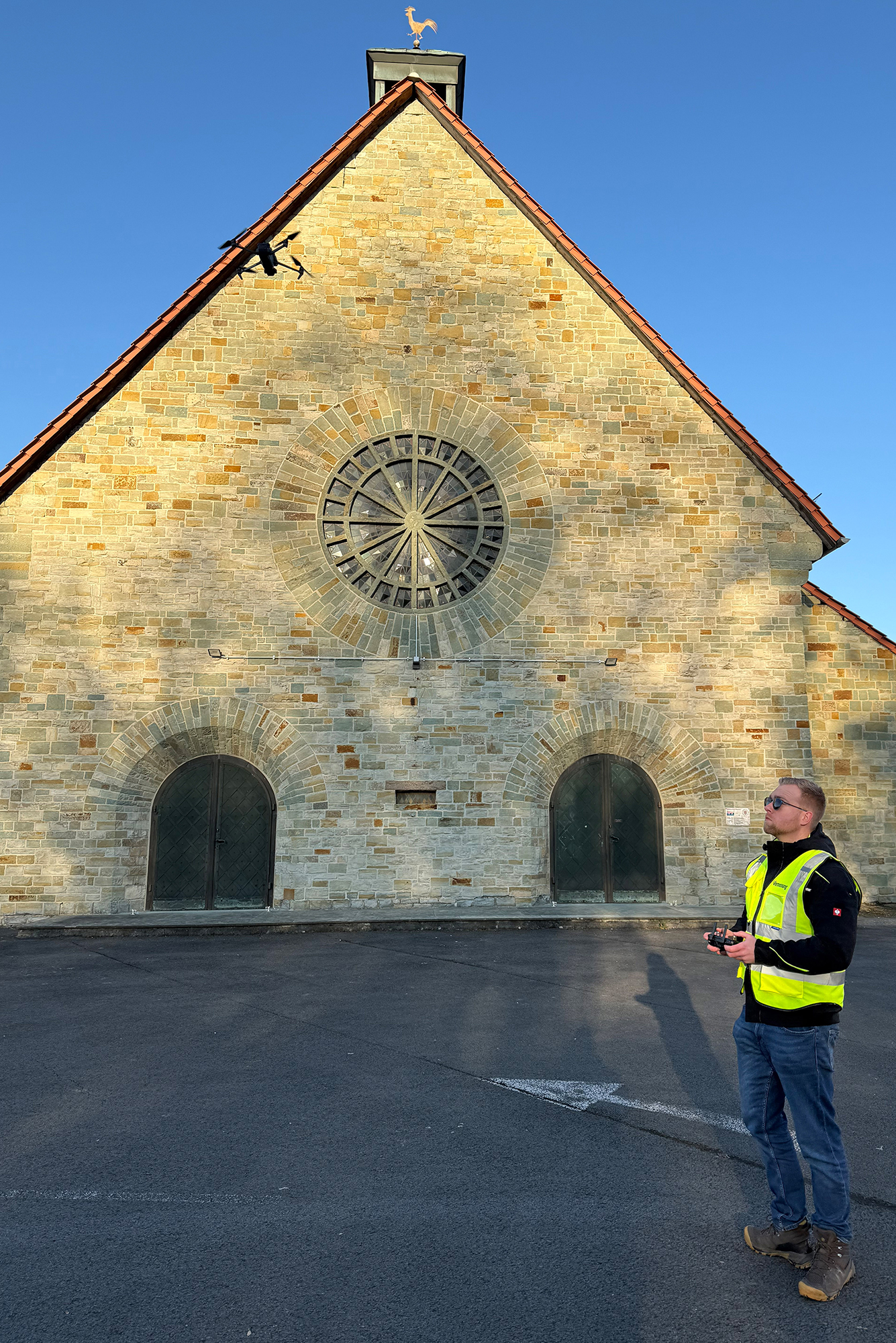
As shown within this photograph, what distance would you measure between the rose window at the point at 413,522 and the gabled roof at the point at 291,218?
10.8ft

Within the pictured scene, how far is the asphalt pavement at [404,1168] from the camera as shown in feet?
9.45

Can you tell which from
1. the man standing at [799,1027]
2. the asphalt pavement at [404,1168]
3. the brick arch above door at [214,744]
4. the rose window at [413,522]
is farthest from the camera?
the rose window at [413,522]

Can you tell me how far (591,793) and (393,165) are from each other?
10190 millimetres

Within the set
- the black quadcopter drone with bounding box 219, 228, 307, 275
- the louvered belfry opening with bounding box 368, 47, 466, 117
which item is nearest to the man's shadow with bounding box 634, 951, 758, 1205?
the black quadcopter drone with bounding box 219, 228, 307, 275

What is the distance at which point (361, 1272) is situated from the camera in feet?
10.1

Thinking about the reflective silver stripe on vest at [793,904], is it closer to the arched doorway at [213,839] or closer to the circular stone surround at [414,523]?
the circular stone surround at [414,523]

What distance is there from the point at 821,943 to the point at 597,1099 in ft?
7.79

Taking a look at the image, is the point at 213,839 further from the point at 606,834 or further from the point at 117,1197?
the point at 117,1197

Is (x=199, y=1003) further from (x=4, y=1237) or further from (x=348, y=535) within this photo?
(x=348, y=535)

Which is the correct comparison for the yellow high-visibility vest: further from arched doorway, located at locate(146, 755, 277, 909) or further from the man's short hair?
arched doorway, located at locate(146, 755, 277, 909)

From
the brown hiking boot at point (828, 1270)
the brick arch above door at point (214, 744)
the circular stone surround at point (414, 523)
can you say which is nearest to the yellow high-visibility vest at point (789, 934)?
the brown hiking boot at point (828, 1270)

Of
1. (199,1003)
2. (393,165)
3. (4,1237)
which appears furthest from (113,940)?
(393,165)

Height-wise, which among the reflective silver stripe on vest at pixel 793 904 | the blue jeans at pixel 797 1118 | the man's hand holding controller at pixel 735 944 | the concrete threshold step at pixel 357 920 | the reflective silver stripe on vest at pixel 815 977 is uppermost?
the reflective silver stripe on vest at pixel 793 904

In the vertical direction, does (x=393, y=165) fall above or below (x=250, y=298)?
above
